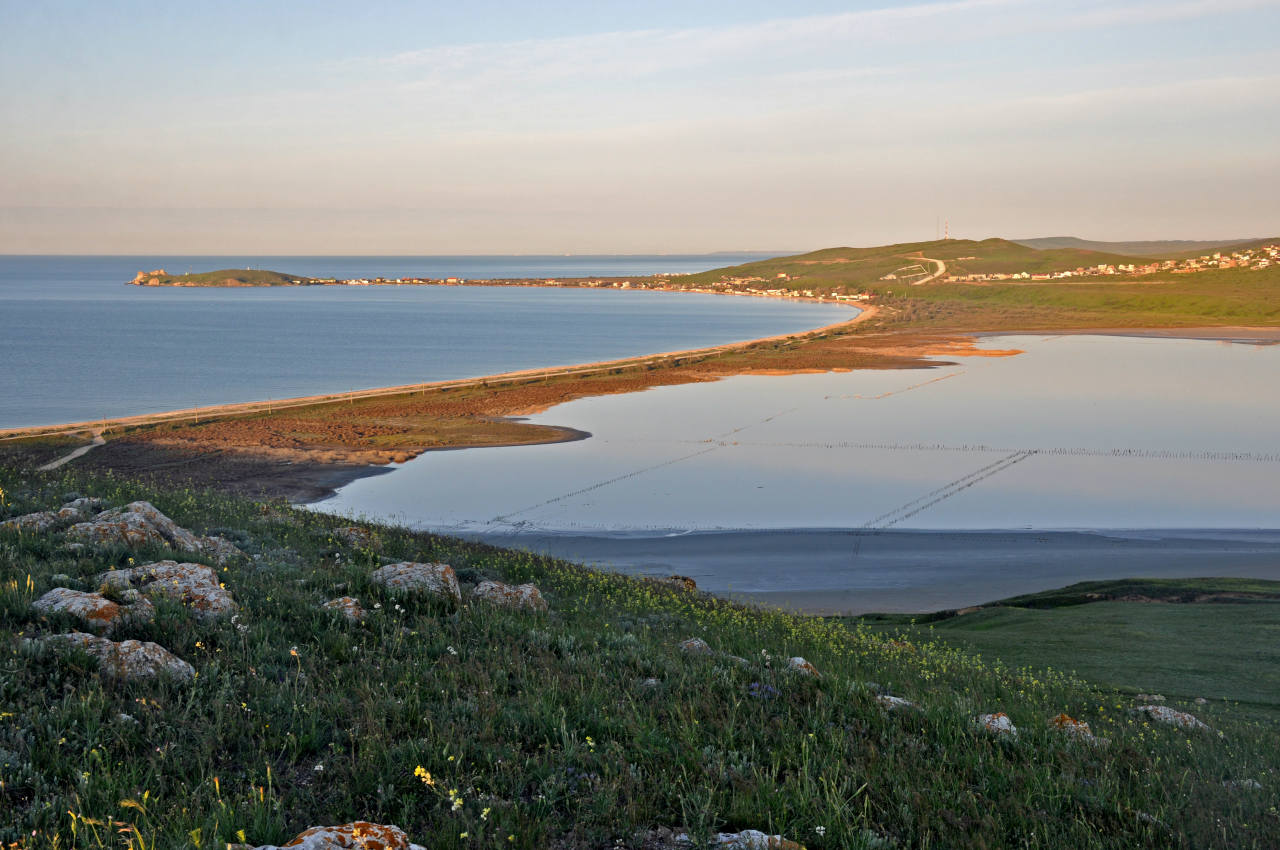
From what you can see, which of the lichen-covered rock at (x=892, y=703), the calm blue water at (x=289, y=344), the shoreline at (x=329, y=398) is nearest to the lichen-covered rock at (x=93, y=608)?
the lichen-covered rock at (x=892, y=703)

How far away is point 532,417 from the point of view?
192ft

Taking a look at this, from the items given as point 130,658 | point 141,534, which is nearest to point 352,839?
point 130,658

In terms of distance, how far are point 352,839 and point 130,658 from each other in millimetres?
3592

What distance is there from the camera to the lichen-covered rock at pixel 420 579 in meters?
11.0

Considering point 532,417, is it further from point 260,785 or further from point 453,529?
point 260,785

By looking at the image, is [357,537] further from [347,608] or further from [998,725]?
[998,725]

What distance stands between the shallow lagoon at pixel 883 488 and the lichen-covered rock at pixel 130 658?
19150 millimetres

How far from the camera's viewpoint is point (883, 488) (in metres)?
39.2

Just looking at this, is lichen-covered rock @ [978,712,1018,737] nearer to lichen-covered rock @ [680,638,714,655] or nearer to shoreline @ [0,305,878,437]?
lichen-covered rock @ [680,638,714,655]

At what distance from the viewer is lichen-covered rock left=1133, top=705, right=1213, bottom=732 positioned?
1012 centimetres

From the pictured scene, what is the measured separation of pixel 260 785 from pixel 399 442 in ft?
150

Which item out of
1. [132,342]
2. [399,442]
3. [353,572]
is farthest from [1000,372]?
[132,342]

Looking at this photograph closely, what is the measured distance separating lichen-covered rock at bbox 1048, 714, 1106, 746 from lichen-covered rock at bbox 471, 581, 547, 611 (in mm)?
6175

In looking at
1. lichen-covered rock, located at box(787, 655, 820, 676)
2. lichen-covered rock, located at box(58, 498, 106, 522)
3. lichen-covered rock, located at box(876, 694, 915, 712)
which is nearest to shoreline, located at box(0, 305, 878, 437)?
lichen-covered rock, located at box(58, 498, 106, 522)
